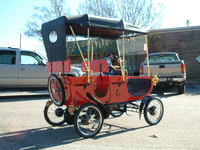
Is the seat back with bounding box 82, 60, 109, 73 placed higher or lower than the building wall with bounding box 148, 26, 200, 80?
lower

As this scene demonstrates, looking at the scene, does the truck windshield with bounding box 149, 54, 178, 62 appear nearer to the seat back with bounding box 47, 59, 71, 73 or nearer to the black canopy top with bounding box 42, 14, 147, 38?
the black canopy top with bounding box 42, 14, 147, 38

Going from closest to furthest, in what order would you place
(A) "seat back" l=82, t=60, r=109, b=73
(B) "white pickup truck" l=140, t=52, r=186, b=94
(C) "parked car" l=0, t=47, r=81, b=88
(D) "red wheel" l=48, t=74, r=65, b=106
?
(D) "red wheel" l=48, t=74, r=65, b=106 → (A) "seat back" l=82, t=60, r=109, b=73 → (C) "parked car" l=0, t=47, r=81, b=88 → (B) "white pickup truck" l=140, t=52, r=186, b=94

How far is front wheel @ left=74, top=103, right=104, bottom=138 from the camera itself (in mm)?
4592

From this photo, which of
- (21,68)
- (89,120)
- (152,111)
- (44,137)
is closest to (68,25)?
(89,120)

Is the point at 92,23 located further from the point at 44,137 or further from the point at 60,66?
the point at 44,137

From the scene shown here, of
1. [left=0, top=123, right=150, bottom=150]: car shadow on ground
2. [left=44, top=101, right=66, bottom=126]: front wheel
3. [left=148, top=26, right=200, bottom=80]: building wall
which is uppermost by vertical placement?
[left=148, top=26, right=200, bottom=80]: building wall

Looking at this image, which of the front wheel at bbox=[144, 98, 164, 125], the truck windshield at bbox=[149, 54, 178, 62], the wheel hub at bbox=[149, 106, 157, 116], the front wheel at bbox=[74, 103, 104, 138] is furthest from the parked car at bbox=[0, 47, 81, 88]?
the front wheel at bbox=[74, 103, 104, 138]

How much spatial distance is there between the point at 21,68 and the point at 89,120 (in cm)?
670

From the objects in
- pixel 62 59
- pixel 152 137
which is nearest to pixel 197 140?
pixel 152 137

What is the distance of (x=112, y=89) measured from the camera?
17.5 ft

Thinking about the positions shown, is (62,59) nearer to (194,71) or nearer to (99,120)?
(99,120)

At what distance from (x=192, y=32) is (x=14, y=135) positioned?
19362 mm

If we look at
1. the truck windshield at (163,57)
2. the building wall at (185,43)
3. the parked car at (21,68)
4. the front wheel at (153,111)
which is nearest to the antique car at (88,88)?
the front wheel at (153,111)

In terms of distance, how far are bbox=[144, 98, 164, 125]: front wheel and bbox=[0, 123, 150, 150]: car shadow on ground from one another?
33cm
